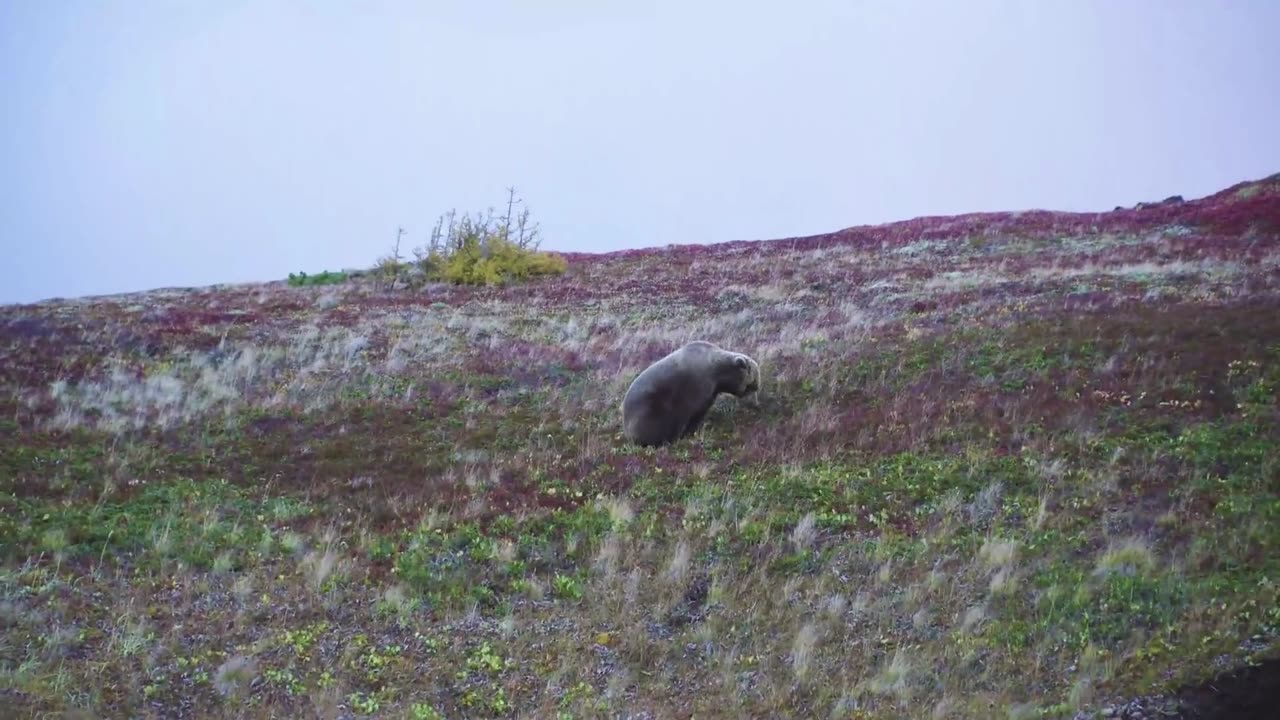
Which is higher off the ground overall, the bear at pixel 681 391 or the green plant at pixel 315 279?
the green plant at pixel 315 279

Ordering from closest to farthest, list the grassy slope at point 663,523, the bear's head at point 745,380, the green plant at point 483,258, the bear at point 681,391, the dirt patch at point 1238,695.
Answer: the dirt patch at point 1238,695 → the grassy slope at point 663,523 → the bear at point 681,391 → the bear's head at point 745,380 → the green plant at point 483,258

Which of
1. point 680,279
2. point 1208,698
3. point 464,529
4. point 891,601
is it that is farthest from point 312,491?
point 680,279

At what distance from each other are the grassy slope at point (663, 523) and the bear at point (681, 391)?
392 millimetres

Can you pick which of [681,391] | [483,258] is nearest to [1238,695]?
[681,391]

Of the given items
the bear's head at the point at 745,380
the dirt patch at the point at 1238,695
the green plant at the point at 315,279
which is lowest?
the dirt patch at the point at 1238,695

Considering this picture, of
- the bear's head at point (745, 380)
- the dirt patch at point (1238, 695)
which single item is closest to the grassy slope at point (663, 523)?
the dirt patch at point (1238, 695)

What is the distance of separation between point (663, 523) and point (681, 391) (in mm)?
3529

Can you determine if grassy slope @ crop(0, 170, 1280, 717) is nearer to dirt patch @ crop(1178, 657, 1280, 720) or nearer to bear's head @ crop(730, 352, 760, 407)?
dirt patch @ crop(1178, 657, 1280, 720)

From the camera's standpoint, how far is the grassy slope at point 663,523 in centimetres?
789

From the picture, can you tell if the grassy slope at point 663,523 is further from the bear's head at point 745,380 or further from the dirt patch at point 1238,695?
the bear's head at point 745,380

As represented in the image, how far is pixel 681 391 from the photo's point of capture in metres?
14.1

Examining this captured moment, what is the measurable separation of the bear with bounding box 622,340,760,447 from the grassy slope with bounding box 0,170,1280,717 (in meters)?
0.39

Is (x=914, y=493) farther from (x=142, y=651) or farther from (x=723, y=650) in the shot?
(x=142, y=651)

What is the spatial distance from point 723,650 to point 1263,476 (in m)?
6.56
